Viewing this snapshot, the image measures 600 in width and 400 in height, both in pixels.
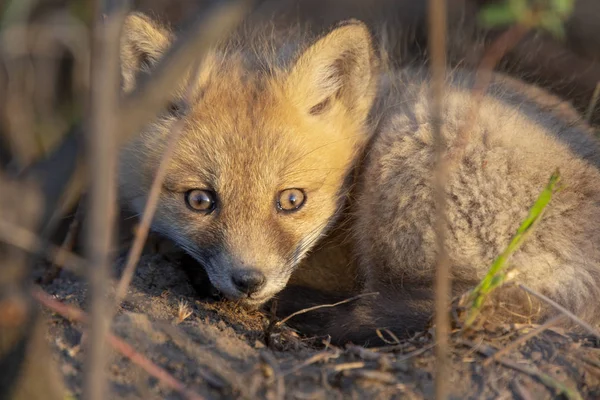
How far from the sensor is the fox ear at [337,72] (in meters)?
2.78

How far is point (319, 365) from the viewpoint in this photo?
202cm

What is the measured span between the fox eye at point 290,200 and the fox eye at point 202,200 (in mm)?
280

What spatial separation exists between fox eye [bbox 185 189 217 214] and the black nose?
357 mm

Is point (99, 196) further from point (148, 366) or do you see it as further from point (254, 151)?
point (254, 151)

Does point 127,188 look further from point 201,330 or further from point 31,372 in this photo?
point 31,372

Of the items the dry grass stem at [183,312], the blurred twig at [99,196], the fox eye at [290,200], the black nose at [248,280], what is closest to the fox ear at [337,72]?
the fox eye at [290,200]

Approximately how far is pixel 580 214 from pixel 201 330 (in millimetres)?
1440

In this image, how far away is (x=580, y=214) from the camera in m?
2.39

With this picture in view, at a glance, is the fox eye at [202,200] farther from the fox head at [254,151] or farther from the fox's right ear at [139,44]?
the fox's right ear at [139,44]

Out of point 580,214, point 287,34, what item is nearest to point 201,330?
point 580,214

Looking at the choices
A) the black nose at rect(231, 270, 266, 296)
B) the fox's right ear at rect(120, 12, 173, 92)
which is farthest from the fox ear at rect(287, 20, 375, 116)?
the black nose at rect(231, 270, 266, 296)

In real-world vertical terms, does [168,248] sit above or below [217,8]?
below

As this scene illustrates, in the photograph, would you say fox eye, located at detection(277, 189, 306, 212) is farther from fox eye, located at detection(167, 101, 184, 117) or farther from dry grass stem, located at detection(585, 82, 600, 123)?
dry grass stem, located at detection(585, 82, 600, 123)

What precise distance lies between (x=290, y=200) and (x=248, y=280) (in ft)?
1.47
